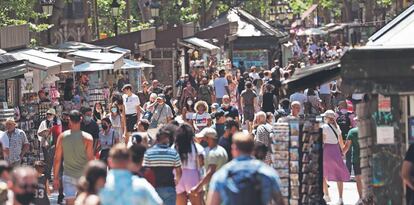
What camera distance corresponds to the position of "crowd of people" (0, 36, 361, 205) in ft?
36.2

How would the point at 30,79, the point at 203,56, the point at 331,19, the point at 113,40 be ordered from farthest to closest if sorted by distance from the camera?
the point at 331,19 → the point at 203,56 → the point at 113,40 → the point at 30,79

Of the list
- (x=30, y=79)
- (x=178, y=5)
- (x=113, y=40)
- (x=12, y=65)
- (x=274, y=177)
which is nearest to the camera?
(x=274, y=177)

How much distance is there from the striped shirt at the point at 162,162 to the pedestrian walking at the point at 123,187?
3883 mm

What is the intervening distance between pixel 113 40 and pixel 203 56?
39.4 ft

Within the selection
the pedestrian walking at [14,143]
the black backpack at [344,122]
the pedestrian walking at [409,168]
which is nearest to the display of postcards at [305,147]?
the pedestrian walking at [409,168]

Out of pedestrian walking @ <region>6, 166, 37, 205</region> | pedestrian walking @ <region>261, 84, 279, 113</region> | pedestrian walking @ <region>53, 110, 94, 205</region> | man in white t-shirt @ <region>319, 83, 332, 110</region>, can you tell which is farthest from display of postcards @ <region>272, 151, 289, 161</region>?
man in white t-shirt @ <region>319, 83, 332, 110</region>

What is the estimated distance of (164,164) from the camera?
49.2ft

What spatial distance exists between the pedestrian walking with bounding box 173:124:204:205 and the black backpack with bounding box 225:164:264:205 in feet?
14.6

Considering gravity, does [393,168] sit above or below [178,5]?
below

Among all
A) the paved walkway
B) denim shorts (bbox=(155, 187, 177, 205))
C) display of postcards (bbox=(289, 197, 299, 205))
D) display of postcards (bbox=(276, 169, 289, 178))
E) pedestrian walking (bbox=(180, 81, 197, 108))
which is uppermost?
pedestrian walking (bbox=(180, 81, 197, 108))

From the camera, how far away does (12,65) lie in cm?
2488

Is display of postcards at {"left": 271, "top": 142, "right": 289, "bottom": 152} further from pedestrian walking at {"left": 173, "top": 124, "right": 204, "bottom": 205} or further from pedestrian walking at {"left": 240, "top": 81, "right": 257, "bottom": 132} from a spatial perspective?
pedestrian walking at {"left": 240, "top": 81, "right": 257, "bottom": 132}

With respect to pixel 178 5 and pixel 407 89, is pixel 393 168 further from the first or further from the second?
pixel 178 5

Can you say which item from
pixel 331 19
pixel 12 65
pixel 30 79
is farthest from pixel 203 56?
pixel 331 19
